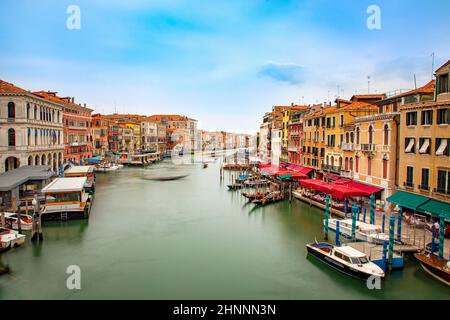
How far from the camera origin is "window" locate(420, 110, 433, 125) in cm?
1432

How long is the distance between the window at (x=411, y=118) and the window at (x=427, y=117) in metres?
0.47

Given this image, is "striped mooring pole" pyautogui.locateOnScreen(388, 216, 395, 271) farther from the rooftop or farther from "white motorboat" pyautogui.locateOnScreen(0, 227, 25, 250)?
the rooftop

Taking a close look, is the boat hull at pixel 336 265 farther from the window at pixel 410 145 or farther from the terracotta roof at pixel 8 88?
the terracotta roof at pixel 8 88

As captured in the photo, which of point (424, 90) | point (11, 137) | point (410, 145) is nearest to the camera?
point (410, 145)

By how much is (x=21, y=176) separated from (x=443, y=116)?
2055 cm

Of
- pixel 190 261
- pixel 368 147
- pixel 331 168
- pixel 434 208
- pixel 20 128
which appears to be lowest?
pixel 190 261

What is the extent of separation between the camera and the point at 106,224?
18125 mm

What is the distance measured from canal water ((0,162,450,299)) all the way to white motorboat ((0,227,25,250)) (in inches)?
14.3

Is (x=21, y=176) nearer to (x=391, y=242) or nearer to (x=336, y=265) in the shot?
(x=336, y=265)

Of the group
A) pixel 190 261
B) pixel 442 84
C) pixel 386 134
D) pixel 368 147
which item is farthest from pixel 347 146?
pixel 190 261

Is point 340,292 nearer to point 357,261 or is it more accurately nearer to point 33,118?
point 357,261

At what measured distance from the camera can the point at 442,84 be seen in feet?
45.6

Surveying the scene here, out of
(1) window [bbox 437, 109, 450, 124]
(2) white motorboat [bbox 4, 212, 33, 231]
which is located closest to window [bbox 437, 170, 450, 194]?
(1) window [bbox 437, 109, 450, 124]
